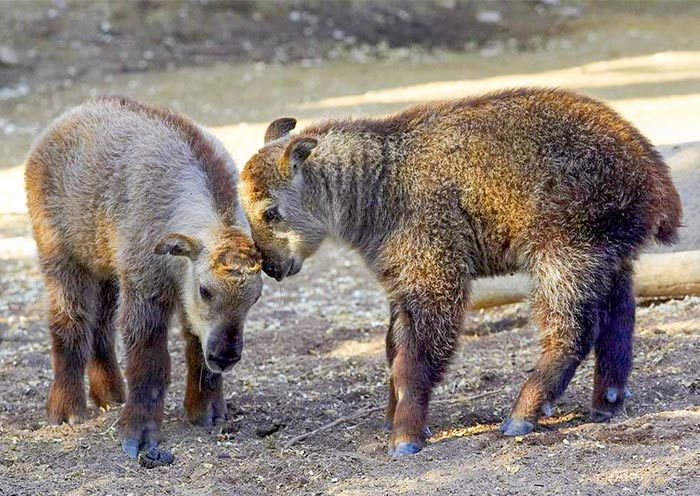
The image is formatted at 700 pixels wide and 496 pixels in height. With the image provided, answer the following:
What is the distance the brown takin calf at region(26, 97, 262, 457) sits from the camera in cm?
592

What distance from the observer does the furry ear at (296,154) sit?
597cm

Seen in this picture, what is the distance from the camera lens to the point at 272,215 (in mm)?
6117

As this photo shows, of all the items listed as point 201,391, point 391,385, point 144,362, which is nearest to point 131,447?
point 144,362

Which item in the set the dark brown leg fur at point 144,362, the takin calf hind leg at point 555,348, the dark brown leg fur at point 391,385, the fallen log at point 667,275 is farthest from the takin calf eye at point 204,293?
the fallen log at point 667,275

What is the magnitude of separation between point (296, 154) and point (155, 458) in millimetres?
1717

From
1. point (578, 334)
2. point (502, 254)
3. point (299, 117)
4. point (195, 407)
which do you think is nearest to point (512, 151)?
point (502, 254)

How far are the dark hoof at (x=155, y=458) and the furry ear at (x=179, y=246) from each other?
3.31 feet

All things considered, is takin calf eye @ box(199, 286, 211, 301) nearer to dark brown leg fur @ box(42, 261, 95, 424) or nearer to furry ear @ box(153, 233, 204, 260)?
furry ear @ box(153, 233, 204, 260)

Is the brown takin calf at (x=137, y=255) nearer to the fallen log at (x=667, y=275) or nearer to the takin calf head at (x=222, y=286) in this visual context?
the takin calf head at (x=222, y=286)

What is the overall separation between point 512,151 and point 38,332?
441cm

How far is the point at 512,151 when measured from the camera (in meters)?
5.82

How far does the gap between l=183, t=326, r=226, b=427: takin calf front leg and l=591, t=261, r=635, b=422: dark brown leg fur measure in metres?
2.08

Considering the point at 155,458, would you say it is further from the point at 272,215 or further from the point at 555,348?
the point at 555,348

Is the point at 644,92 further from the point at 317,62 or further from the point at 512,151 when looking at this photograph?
the point at 512,151
